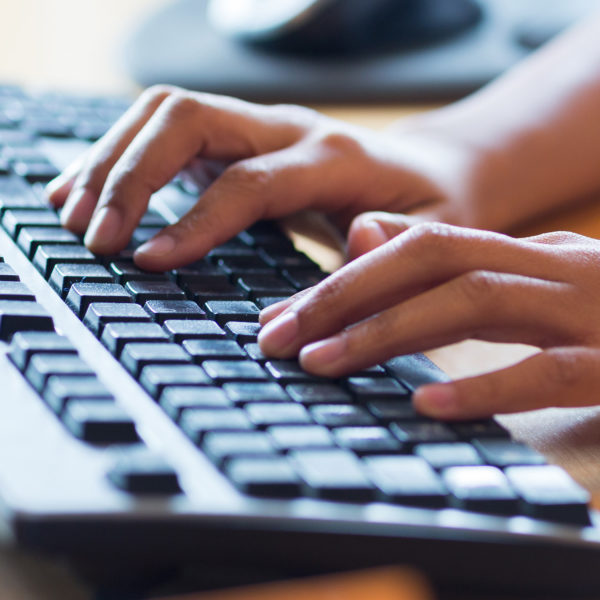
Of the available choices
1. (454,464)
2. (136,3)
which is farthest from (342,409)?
(136,3)

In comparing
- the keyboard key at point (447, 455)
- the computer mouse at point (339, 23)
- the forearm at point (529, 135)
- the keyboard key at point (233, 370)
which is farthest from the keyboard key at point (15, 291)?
the computer mouse at point (339, 23)

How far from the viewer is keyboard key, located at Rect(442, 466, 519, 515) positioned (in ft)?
1.20

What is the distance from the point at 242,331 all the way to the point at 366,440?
118 mm

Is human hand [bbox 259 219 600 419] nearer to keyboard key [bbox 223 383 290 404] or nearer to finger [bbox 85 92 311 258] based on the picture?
keyboard key [bbox 223 383 290 404]

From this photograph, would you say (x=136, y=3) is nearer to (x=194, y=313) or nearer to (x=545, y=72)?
(x=545, y=72)

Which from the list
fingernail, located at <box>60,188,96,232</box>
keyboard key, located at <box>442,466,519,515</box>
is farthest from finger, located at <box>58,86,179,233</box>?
keyboard key, located at <box>442,466,519,515</box>

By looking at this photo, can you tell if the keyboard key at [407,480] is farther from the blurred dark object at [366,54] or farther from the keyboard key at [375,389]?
the blurred dark object at [366,54]

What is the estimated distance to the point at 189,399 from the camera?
0.40 m

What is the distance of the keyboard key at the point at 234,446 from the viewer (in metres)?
0.36

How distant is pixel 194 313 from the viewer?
500 mm

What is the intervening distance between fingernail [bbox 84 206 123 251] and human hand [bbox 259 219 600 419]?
0.13m

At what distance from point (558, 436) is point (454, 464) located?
0.14 m

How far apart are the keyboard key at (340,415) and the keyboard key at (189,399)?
0.12 feet

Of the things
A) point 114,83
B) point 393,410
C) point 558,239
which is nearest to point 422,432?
point 393,410
